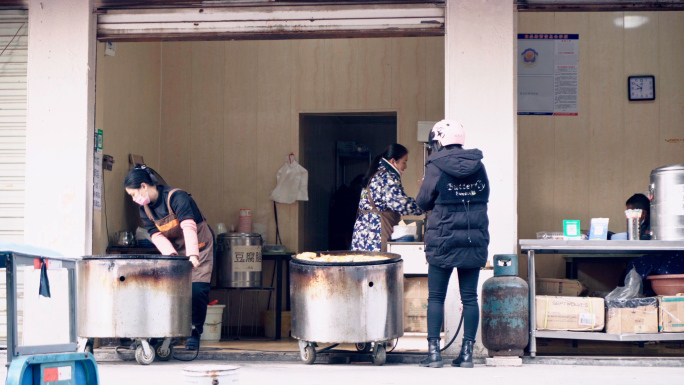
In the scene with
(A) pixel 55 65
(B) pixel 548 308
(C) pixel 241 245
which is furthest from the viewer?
(C) pixel 241 245

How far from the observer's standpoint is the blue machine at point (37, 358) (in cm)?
386

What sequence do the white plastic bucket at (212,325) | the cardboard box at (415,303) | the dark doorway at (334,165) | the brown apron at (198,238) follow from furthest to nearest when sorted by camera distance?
the dark doorway at (334,165) < the white plastic bucket at (212,325) < the cardboard box at (415,303) < the brown apron at (198,238)

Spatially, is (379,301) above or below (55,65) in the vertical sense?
below

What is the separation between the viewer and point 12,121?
7.54 meters

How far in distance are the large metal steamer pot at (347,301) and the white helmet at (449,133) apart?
1.02 meters

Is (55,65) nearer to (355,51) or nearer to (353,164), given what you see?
(355,51)

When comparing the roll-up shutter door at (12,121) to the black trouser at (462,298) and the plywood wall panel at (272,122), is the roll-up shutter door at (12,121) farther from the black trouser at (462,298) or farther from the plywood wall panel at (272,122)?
the black trouser at (462,298)

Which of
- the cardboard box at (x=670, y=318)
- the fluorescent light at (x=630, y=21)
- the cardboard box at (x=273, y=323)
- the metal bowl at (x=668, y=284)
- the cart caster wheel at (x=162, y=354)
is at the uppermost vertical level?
the fluorescent light at (x=630, y=21)

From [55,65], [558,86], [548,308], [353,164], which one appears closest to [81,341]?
[55,65]

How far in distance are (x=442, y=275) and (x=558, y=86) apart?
4.28 metres

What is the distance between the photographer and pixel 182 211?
705 cm

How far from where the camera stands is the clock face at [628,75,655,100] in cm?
964

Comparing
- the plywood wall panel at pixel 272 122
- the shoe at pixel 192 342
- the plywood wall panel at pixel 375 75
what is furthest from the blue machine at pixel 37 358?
the plywood wall panel at pixel 375 75

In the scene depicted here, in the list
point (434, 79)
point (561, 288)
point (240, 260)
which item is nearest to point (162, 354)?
point (240, 260)
